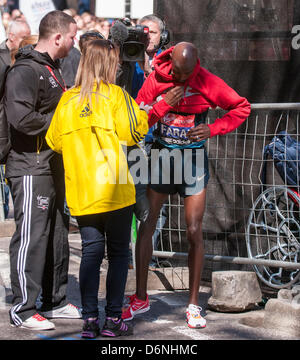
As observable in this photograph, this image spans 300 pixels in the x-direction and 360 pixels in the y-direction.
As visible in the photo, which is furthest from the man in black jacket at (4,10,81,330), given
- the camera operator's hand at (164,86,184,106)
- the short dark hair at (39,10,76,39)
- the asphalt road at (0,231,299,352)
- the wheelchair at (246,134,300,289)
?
the wheelchair at (246,134,300,289)

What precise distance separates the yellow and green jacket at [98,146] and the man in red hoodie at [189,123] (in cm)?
47

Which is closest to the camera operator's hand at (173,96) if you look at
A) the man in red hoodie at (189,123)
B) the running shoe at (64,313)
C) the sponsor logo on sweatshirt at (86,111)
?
the man in red hoodie at (189,123)

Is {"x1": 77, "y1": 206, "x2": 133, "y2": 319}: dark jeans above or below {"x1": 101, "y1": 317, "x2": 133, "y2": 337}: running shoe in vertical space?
above

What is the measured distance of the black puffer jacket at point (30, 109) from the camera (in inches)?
189

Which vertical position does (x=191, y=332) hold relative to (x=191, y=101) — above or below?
below

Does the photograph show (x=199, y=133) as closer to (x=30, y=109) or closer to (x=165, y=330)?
(x=30, y=109)

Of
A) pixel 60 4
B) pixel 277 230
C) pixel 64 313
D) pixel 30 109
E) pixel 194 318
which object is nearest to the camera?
pixel 30 109

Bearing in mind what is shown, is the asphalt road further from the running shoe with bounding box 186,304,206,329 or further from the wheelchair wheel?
the wheelchair wheel

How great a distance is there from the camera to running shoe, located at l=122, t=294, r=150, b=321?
17.1ft

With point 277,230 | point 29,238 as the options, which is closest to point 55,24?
point 29,238

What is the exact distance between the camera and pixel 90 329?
459 cm

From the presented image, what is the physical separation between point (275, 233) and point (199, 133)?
140cm

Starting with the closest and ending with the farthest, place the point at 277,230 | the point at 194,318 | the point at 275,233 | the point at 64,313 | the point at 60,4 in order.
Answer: the point at 194,318, the point at 64,313, the point at 277,230, the point at 275,233, the point at 60,4
